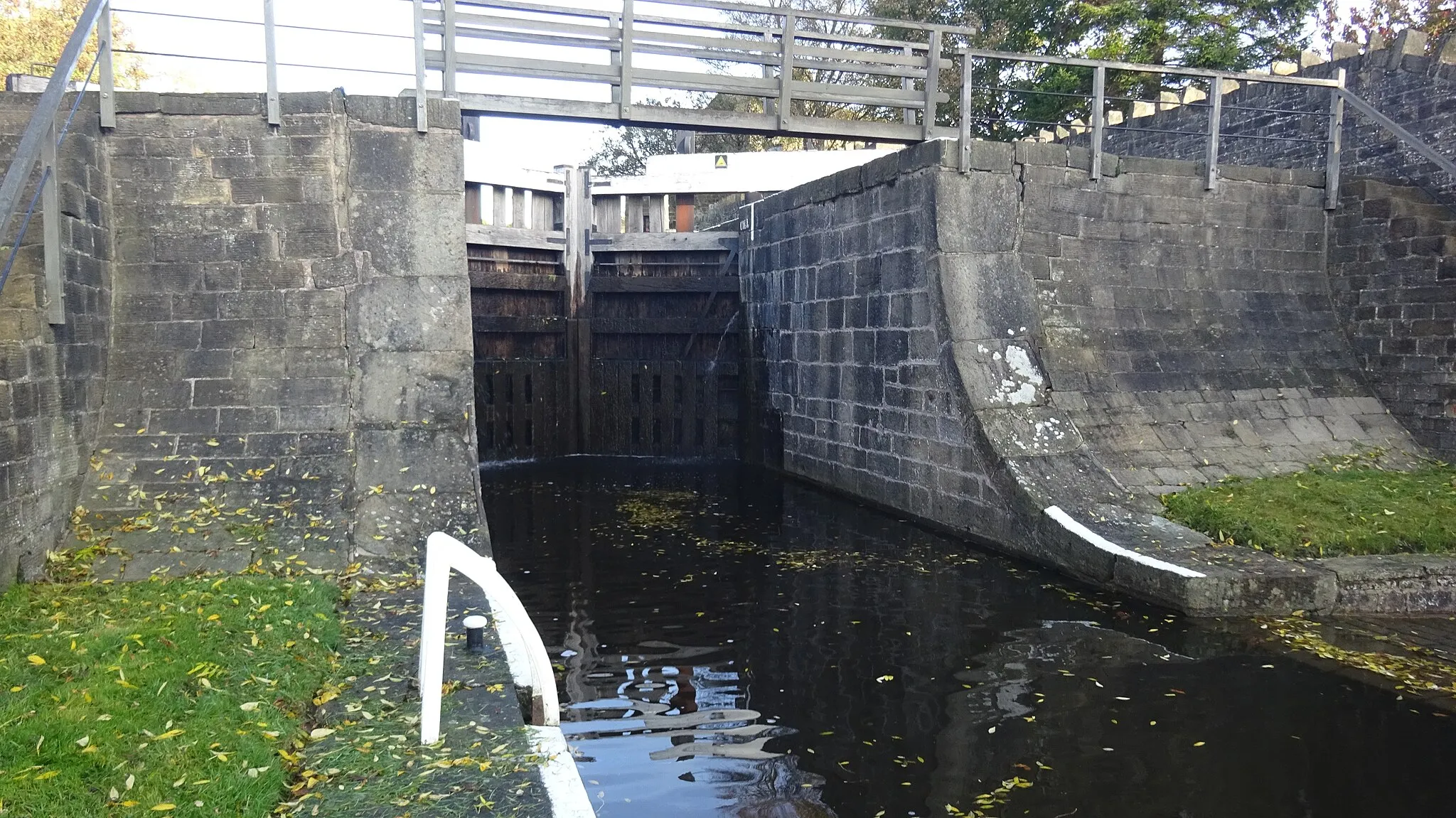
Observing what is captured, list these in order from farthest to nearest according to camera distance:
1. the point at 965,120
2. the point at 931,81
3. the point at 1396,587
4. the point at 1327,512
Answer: the point at 931,81 → the point at 965,120 → the point at 1327,512 → the point at 1396,587

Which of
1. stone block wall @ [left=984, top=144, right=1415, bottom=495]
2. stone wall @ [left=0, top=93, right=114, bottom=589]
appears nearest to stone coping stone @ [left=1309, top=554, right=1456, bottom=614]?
stone block wall @ [left=984, top=144, right=1415, bottom=495]

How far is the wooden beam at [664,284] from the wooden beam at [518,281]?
438 millimetres

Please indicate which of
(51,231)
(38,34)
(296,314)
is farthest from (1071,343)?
(38,34)

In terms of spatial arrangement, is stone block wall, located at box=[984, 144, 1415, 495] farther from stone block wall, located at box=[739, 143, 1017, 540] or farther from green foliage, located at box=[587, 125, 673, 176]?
green foliage, located at box=[587, 125, 673, 176]

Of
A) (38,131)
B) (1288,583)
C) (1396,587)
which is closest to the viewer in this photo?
(38,131)

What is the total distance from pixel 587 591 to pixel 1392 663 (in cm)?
437

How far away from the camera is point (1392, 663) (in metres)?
5.07

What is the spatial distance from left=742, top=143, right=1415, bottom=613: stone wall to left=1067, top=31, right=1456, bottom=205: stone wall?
1.26 meters

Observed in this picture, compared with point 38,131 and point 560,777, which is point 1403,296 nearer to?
point 560,777

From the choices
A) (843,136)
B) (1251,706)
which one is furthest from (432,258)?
(1251,706)

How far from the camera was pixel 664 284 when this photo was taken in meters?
12.7

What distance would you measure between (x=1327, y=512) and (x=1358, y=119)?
602cm

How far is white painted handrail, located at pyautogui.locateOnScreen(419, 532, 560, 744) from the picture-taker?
3.43 m

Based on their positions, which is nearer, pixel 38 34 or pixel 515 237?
pixel 515 237
